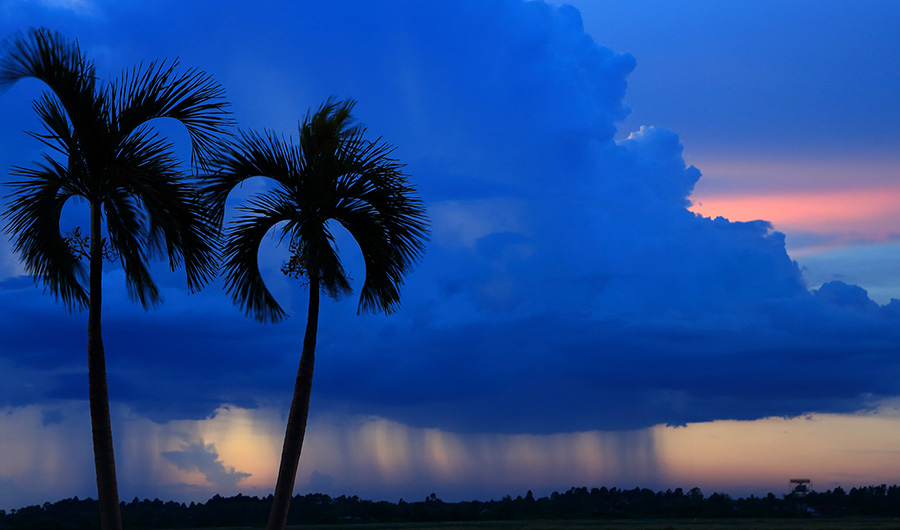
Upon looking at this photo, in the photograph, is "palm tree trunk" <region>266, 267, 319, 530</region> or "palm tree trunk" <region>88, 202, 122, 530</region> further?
"palm tree trunk" <region>266, 267, 319, 530</region>

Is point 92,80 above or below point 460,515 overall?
above

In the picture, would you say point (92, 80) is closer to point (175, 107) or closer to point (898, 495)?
point (175, 107)

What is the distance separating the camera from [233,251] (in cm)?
2064

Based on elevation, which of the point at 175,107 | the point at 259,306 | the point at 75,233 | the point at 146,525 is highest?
the point at 175,107

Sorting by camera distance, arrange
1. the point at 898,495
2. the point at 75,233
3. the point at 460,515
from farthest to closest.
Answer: the point at 898,495
the point at 460,515
the point at 75,233

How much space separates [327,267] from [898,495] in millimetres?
86752

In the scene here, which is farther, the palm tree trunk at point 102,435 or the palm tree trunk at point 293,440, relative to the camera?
the palm tree trunk at point 293,440

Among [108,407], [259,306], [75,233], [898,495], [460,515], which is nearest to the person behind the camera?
[108,407]

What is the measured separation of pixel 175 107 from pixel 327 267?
15.7ft

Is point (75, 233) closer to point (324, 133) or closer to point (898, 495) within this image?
point (324, 133)

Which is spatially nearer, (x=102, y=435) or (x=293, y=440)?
(x=102, y=435)

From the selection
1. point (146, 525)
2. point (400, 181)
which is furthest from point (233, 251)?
point (146, 525)

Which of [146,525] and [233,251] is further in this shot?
[146,525]

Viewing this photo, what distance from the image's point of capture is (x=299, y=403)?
19375 mm
